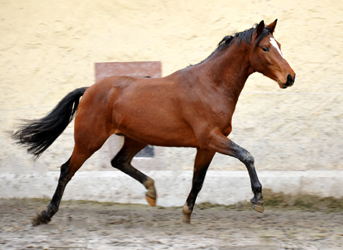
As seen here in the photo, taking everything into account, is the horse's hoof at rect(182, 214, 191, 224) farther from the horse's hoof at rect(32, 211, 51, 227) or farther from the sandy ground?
the horse's hoof at rect(32, 211, 51, 227)

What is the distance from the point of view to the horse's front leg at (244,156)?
136 inches

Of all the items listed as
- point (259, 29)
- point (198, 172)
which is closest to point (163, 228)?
point (198, 172)

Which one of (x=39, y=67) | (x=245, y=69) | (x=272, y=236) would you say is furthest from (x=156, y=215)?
(x=39, y=67)

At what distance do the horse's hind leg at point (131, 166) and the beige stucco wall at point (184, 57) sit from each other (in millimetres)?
824

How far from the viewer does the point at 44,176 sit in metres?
5.14

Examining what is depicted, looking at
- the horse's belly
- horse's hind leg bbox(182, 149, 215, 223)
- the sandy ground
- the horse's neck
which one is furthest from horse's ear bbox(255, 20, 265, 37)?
the sandy ground

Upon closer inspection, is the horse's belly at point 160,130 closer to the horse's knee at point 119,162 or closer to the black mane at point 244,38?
the horse's knee at point 119,162

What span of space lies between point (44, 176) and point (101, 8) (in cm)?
220

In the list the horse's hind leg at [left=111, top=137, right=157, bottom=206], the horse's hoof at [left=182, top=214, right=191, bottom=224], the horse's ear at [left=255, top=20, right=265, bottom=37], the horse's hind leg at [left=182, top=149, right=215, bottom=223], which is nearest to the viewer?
the horse's ear at [left=255, top=20, right=265, bottom=37]

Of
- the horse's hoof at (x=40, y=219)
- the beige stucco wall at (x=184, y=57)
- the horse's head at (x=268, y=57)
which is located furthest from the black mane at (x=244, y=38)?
the horse's hoof at (x=40, y=219)

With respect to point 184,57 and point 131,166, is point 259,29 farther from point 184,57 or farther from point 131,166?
point 131,166

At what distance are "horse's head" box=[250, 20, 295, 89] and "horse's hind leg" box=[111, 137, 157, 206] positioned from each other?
1525 mm

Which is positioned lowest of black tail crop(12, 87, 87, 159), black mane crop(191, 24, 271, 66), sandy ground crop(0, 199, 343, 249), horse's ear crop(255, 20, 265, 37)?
sandy ground crop(0, 199, 343, 249)

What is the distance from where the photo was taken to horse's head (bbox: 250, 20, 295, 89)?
11.6ft
